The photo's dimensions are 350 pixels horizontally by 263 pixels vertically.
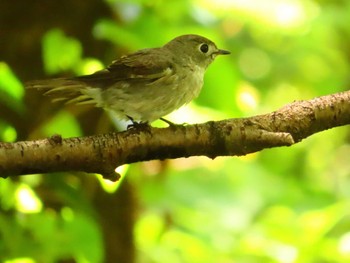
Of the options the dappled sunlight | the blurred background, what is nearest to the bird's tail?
the blurred background

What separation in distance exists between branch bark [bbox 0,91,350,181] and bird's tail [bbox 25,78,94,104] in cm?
45

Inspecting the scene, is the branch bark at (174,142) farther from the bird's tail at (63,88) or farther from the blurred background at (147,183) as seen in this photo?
the blurred background at (147,183)

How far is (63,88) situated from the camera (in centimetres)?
270

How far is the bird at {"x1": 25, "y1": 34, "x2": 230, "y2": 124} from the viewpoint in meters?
2.84

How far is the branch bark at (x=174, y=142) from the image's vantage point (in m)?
2.06

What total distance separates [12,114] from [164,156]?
125cm

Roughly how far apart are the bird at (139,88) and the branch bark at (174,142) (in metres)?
0.51

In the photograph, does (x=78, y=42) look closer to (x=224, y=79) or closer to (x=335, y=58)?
(x=224, y=79)

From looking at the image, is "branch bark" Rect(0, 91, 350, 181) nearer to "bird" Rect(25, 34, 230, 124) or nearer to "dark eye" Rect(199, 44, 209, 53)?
"bird" Rect(25, 34, 230, 124)

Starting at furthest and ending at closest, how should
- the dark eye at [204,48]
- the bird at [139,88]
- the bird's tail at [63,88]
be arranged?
the dark eye at [204,48], the bird at [139,88], the bird's tail at [63,88]

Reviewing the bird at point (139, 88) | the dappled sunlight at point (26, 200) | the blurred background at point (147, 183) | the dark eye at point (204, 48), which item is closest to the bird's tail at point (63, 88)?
the bird at point (139, 88)

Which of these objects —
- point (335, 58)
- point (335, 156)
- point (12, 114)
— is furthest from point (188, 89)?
point (335, 156)

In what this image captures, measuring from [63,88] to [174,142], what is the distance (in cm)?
62

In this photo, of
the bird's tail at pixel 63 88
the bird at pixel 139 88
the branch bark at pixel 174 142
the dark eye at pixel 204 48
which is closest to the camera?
the branch bark at pixel 174 142
